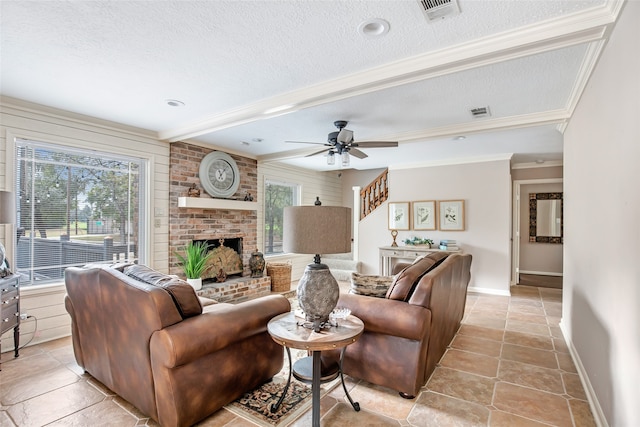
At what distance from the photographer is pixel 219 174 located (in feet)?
17.0

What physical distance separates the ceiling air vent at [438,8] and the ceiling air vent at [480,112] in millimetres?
1753

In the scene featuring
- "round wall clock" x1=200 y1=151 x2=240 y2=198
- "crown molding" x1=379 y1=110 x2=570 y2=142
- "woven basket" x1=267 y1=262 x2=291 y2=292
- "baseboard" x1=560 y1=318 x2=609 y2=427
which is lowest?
"baseboard" x1=560 y1=318 x2=609 y2=427

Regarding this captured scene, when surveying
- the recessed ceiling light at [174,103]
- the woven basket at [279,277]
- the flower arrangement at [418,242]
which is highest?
the recessed ceiling light at [174,103]

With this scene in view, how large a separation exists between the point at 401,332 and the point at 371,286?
48 cm

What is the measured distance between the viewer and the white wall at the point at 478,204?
5.59m

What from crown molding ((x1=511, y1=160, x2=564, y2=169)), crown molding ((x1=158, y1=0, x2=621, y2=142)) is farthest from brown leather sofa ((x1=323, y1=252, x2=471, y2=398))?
crown molding ((x1=511, y1=160, x2=564, y2=169))

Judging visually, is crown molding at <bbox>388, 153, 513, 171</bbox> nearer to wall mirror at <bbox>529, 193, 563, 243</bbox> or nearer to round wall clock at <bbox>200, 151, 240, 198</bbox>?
wall mirror at <bbox>529, 193, 563, 243</bbox>

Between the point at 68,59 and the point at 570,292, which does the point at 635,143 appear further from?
the point at 68,59

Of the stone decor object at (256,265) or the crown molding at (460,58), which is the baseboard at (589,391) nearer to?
the crown molding at (460,58)

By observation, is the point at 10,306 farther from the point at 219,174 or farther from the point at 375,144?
the point at 375,144

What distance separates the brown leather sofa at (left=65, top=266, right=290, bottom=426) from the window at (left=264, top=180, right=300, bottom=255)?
160 inches

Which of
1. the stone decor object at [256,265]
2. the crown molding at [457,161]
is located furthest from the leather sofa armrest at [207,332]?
the crown molding at [457,161]

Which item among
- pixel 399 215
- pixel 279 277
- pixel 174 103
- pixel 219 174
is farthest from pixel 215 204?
pixel 399 215

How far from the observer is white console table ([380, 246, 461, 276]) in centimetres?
592
